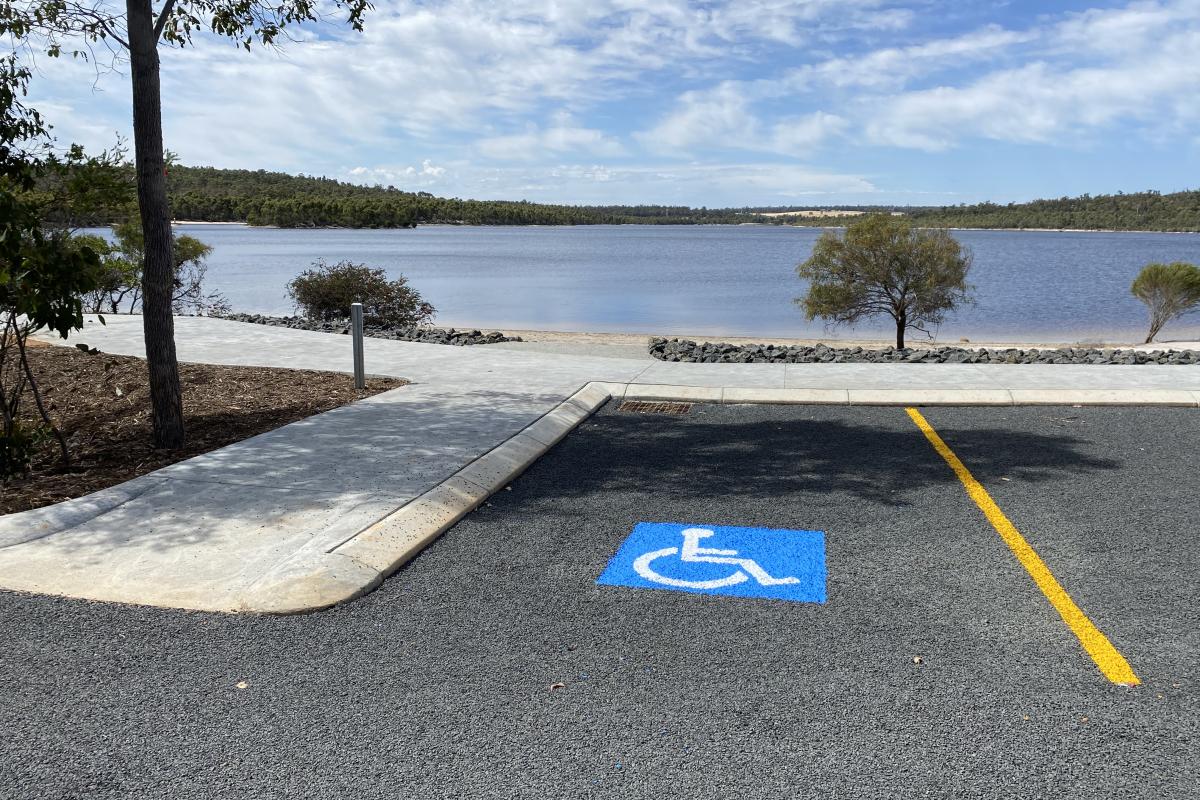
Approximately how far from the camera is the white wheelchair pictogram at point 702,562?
463 centimetres

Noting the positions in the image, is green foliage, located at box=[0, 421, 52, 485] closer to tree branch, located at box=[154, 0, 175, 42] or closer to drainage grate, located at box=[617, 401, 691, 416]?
tree branch, located at box=[154, 0, 175, 42]

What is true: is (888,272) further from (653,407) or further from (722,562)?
(722,562)

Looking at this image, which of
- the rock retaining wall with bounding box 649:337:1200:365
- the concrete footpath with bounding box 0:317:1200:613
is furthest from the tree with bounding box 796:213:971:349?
the concrete footpath with bounding box 0:317:1200:613

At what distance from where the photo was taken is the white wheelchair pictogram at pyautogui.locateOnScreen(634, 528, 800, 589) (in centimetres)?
463

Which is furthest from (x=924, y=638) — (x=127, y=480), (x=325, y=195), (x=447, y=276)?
(x=325, y=195)

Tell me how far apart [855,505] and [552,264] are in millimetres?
77715

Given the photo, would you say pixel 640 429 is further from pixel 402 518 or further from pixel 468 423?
pixel 402 518

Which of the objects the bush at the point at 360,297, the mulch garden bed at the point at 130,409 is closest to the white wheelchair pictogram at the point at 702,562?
the mulch garden bed at the point at 130,409

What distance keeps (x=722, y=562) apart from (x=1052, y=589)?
164 centimetres

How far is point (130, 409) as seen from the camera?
8.71 metres

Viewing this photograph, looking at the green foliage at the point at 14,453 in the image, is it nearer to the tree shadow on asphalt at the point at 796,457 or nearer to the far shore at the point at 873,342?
the tree shadow on asphalt at the point at 796,457

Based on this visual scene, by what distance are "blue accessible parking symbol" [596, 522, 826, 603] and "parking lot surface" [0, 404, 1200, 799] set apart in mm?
94

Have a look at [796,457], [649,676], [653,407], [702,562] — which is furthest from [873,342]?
[649,676]

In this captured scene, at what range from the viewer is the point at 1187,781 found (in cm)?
294
